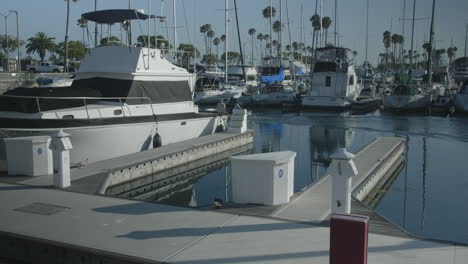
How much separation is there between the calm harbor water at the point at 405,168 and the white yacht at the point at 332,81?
3.74m

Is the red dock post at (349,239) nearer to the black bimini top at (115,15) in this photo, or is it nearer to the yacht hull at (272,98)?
the black bimini top at (115,15)

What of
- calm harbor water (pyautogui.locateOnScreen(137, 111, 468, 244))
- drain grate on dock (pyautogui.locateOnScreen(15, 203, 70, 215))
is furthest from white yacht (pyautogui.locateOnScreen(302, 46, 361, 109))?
drain grate on dock (pyautogui.locateOnScreen(15, 203, 70, 215))

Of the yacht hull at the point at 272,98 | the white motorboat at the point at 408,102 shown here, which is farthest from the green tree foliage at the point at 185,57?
the white motorboat at the point at 408,102

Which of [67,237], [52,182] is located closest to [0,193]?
[52,182]

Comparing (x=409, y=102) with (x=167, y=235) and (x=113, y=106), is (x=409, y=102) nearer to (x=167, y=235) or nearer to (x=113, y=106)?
(x=113, y=106)

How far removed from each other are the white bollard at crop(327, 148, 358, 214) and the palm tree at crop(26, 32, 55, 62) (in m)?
66.3

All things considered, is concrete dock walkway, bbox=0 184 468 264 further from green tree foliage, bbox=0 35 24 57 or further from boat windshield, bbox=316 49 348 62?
green tree foliage, bbox=0 35 24 57

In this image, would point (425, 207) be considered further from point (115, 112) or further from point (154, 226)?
point (115, 112)

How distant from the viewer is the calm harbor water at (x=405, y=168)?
10547mm

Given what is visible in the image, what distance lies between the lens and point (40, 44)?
65.8m

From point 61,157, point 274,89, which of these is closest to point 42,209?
point 61,157

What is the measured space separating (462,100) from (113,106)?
30.7 m

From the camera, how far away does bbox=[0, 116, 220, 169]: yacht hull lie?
12.2 metres

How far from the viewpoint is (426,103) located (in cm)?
3775
